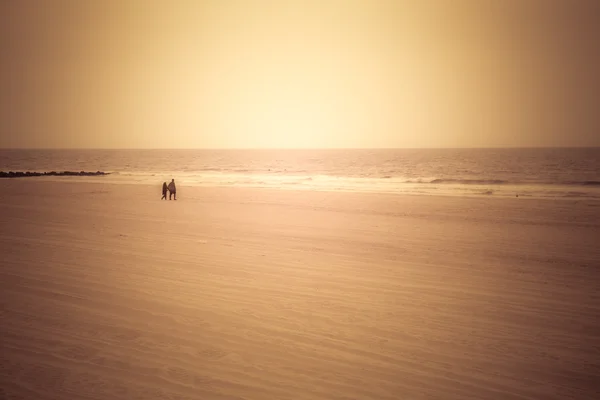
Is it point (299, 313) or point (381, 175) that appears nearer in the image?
point (299, 313)

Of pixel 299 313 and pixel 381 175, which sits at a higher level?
pixel 381 175

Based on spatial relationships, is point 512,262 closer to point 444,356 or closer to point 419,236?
point 419,236

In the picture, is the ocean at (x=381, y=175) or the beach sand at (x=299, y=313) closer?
the beach sand at (x=299, y=313)

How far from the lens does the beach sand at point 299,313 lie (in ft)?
11.3

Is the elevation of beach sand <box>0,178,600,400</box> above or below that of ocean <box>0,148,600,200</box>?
below

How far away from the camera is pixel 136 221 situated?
37.1ft

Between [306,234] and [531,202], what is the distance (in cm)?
1158

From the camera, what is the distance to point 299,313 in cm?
487

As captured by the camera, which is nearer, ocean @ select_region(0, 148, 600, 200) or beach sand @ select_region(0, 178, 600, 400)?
beach sand @ select_region(0, 178, 600, 400)

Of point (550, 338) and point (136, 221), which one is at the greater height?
point (136, 221)

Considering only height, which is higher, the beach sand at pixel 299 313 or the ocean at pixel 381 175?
the ocean at pixel 381 175

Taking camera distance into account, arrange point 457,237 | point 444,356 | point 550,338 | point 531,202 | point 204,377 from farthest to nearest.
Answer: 1. point 531,202
2. point 457,237
3. point 550,338
4. point 444,356
5. point 204,377

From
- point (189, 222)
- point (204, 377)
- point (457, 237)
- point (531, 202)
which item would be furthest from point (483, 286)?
point (531, 202)

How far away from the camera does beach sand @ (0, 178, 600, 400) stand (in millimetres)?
3443
